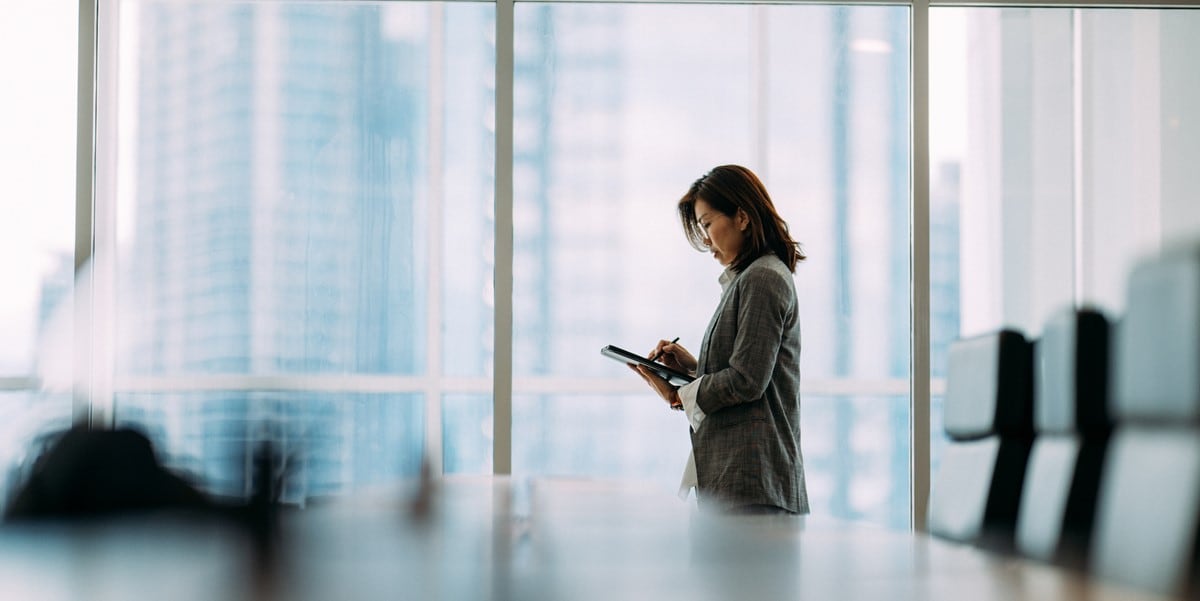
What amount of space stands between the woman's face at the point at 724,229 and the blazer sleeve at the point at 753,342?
162 mm

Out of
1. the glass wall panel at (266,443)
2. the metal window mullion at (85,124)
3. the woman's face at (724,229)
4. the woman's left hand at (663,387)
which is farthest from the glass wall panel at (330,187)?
the glass wall panel at (266,443)

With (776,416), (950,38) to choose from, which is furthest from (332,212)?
(950,38)

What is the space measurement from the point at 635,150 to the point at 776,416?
6.24 feet

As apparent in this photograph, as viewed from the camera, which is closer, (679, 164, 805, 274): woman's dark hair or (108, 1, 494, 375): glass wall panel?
(679, 164, 805, 274): woman's dark hair

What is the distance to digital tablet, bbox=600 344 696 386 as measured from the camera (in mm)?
2512

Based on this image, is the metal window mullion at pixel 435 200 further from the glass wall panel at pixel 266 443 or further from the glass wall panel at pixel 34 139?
the glass wall panel at pixel 266 443

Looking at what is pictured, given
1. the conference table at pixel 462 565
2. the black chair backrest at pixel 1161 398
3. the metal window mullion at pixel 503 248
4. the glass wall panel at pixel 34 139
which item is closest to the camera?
the conference table at pixel 462 565

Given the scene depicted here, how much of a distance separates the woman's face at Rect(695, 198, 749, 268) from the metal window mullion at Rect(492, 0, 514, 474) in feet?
4.97

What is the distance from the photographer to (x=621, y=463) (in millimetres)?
4059

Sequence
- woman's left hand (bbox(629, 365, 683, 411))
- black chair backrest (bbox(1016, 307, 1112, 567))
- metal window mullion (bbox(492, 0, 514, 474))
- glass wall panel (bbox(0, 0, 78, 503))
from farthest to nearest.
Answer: glass wall panel (bbox(0, 0, 78, 503)), metal window mullion (bbox(492, 0, 514, 474)), woman's left hand (bbox(629, 365, 683, 411)), black chair backrest (bbox(1016, 307, 1112, 567))

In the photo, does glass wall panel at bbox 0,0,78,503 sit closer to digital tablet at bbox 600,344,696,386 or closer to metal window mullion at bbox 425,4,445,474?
metal window mullion at bbox 425,4,445,474

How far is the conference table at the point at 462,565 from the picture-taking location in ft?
0.87

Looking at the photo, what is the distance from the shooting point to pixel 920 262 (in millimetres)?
4059

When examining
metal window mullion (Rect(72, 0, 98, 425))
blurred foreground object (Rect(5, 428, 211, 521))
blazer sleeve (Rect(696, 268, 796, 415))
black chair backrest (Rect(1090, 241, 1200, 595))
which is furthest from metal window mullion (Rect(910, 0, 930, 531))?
blurred foreground object (Rect(5, 428, 211, 521))
